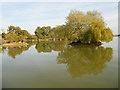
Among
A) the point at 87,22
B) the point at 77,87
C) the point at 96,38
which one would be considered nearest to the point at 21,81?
the point at 77,87

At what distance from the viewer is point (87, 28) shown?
21.4m

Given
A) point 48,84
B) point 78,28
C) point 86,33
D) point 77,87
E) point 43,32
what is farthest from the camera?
point 43,32

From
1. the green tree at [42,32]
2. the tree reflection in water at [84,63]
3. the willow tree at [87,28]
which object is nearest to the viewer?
the tree reflection in water at [84,63]

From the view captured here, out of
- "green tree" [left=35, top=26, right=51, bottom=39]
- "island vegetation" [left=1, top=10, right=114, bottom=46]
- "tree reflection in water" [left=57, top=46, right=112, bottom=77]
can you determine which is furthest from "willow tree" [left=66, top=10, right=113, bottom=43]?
"green tree" [left=35, top=26, right=51, bottom=39]

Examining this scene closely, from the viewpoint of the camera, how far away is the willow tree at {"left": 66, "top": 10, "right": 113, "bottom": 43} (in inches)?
781

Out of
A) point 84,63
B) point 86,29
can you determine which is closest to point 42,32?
point 86,29

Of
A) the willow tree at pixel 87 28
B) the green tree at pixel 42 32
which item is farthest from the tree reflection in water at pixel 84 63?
the green tree at pixel 42 32

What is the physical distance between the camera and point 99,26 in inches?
794

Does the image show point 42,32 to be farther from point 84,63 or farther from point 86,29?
point 84,63

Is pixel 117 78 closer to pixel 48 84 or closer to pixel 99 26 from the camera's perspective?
pixel 48 84

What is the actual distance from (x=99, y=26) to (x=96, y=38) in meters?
2.09

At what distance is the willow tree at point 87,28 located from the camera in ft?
65.1

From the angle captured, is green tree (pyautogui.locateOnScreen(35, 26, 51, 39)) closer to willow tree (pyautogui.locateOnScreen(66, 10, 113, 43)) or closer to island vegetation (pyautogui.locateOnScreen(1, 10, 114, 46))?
island vegetation (pyautogui.locateOnScreen(1, 10, 114, 46))

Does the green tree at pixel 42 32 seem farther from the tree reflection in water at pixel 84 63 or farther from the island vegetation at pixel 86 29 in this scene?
the tree reflection in water at pixel 84 63
